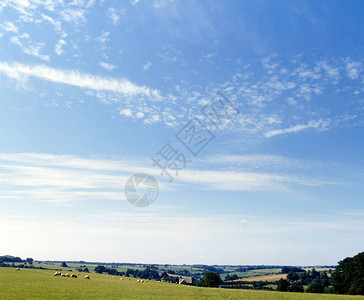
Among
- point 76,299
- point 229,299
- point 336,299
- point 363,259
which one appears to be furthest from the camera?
point 363,259

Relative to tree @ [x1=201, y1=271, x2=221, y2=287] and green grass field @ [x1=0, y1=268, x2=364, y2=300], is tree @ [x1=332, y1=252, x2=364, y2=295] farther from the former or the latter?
tree @ [x1=201, y1=271, x2=221, y2=287]

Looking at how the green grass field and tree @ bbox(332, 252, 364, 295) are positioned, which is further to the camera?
tree @ bbox(332, 252, 364, 295)

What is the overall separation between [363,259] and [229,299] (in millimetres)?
59009

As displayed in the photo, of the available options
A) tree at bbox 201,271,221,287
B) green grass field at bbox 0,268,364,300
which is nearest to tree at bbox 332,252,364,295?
green grass field at bbox 0,268,364,300

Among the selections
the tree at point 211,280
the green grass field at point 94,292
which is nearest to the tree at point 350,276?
the green grass field at point 94,292

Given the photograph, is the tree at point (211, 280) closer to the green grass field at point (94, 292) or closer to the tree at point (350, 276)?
the tree at point (350, 276)

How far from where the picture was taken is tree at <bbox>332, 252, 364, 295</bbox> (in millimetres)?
77619

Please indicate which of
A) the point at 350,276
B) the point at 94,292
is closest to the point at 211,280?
the point at 350,276

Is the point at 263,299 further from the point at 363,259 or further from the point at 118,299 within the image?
the point at 363,259

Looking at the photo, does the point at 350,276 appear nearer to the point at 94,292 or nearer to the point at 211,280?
the point at 211,280

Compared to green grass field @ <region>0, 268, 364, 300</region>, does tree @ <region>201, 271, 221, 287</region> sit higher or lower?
lower

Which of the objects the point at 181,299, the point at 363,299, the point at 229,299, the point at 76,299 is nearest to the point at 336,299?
the point at 363,299

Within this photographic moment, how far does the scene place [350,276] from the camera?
8294 cm

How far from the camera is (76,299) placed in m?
32.9
